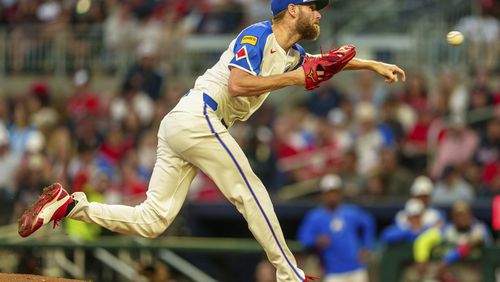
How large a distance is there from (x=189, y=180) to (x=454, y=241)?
452 centimetres

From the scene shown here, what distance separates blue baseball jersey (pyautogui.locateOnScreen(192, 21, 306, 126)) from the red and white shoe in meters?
1.12

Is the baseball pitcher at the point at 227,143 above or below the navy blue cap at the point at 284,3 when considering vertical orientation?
below

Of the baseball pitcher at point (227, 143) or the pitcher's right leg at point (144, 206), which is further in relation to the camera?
the pitcher's right leg at point (144, 206)

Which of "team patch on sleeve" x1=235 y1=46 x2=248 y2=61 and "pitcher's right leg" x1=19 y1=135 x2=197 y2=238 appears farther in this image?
"pitcher's right leg" x1=19 y1=135 x2=197 y2=238

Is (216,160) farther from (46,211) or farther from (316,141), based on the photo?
(316,141)

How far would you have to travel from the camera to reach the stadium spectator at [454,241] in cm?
1149

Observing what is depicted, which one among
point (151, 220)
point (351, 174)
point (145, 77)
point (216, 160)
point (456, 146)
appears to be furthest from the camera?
point (145, 77)

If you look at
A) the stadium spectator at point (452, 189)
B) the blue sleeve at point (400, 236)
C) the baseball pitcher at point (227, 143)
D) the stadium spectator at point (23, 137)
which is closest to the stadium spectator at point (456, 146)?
the stadium spectator at point (452, 189)

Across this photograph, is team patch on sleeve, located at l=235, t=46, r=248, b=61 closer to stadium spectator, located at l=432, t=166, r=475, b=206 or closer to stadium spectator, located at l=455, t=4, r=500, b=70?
stadium spectator, located at l=432, t=166, r=475, b=206

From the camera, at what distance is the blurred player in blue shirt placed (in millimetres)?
12773

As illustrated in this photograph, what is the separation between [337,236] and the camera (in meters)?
12.9

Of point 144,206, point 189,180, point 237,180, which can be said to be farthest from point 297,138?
point 237,180

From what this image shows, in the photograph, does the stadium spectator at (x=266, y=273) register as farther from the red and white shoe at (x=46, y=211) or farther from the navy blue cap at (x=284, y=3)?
the navy blue cap at (x=284, y=3)

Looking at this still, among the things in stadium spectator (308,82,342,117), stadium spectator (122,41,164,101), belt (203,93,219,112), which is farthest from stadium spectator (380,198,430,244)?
stadium spectator (122,41,164,101)
